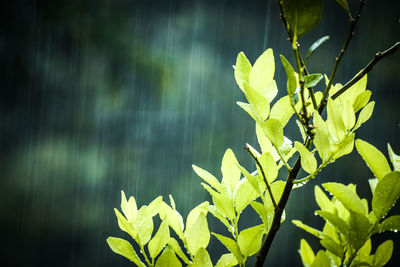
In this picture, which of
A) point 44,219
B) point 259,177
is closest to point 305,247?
point 259,177

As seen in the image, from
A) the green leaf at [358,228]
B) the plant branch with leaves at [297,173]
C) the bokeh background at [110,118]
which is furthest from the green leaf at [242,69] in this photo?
the bokeh background at [110,118]

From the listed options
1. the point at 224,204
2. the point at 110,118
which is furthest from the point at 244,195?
the point at 110,118

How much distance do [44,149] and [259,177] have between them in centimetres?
160

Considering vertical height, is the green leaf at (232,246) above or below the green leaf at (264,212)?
below

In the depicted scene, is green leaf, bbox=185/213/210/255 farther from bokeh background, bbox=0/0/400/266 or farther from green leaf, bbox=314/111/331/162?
bokeh background, bbox=0/0/400/266

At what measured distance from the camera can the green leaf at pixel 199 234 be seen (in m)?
0.24

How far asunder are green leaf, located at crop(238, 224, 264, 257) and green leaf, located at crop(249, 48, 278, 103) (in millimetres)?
90

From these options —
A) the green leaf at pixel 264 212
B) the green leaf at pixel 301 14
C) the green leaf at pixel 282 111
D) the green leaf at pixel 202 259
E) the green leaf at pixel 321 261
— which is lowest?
the green leaf at pixel 202 259

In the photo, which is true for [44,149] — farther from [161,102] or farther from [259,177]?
[259,177]

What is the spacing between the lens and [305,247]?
0.86ft

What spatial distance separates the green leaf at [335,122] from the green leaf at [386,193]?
0.03 meters

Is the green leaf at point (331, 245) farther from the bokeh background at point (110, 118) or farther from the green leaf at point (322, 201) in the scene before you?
the bokeh background at point (110, 118)

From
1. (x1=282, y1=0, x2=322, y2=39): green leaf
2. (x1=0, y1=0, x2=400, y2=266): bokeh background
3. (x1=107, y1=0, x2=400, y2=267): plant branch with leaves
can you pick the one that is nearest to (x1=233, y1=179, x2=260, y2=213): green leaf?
(x1=107, y1=0, x2=400, y2=267): plant branch with leaves

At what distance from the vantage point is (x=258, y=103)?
0.66 ft
